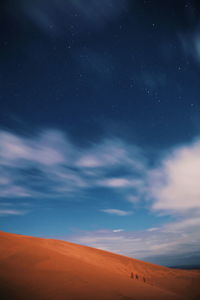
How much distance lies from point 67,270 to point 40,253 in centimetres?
254

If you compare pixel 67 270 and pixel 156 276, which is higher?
pixel 67 270

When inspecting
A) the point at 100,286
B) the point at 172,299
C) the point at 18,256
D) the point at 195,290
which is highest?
the point at 18,256

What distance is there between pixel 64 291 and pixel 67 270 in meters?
2.44

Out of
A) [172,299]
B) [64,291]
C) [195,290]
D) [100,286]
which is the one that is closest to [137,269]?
[195,290]

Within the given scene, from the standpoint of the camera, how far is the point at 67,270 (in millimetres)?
8492

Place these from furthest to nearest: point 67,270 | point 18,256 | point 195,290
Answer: point 195,290 → point 18,256 → point 67,270

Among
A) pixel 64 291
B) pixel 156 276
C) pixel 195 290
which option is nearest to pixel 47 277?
pixel 64 291

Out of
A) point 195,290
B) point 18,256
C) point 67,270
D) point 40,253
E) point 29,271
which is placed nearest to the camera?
point 29,271

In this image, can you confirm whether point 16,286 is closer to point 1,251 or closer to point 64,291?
Answer: point 64,291

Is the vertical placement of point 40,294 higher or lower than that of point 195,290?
higher

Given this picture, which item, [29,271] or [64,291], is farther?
[29,271]

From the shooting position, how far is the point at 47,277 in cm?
734

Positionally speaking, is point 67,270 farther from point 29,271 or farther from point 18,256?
point 18,256

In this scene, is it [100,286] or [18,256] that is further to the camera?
[18,256]
